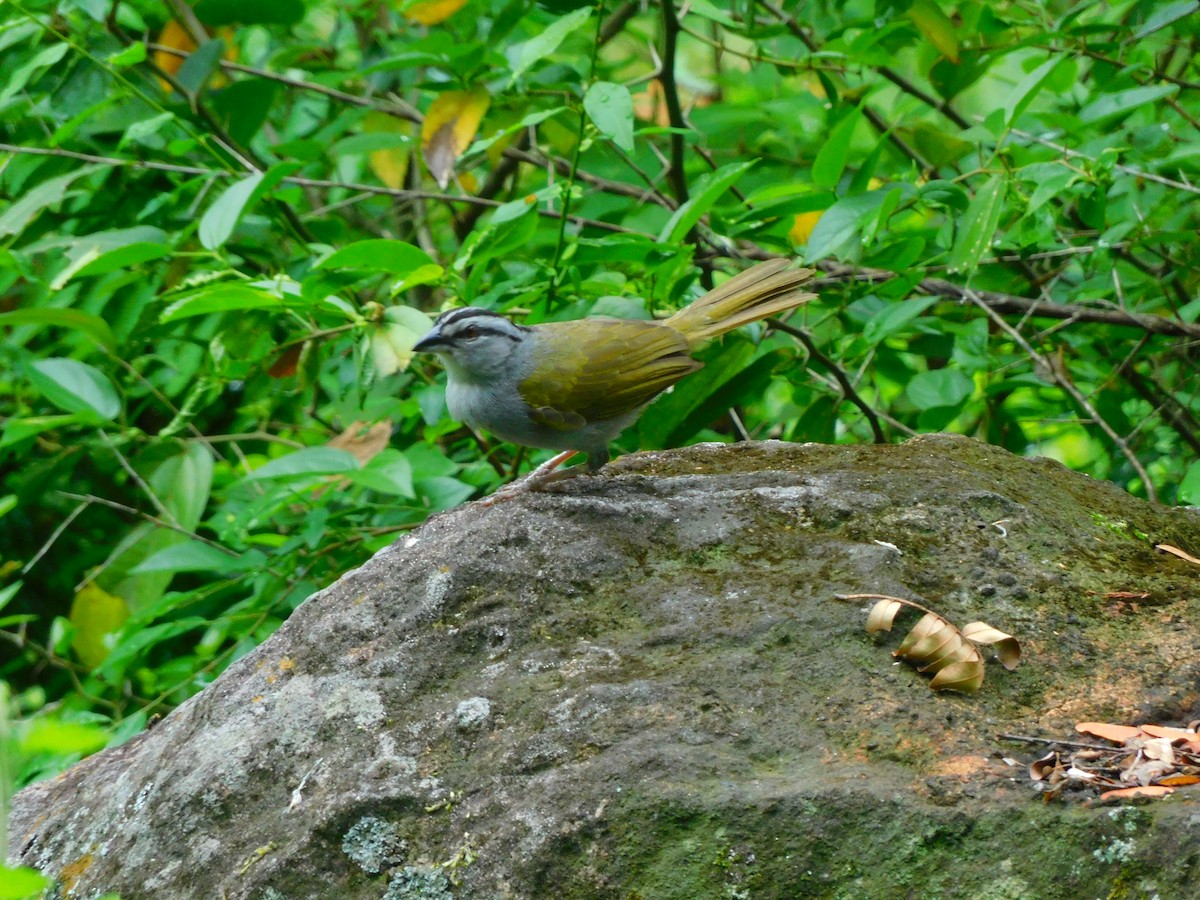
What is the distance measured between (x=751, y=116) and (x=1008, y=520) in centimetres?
320

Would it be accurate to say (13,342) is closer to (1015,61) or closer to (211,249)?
(211,249)

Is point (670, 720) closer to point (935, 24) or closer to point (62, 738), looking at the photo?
point (62, 738)

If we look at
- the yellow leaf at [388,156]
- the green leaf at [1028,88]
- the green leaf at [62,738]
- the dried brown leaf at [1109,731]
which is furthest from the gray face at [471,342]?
the green leaf at [62,738]

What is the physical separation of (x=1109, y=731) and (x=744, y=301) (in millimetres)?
2292

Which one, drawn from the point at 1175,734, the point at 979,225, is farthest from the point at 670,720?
the point at 979,225

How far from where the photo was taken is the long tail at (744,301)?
4254mm

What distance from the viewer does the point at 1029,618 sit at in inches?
109

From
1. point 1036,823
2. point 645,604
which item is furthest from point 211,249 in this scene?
point 1036,823

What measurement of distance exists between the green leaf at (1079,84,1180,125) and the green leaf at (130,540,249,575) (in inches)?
143

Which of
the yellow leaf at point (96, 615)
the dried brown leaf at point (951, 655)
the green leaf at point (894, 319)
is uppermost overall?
the green leaf at point (894, 319)

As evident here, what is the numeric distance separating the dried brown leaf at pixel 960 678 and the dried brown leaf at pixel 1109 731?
0.21 metres

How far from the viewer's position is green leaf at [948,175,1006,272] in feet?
12.8

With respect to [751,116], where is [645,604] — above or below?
below

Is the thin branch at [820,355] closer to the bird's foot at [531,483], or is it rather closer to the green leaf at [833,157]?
the green leaf at [833,157]
